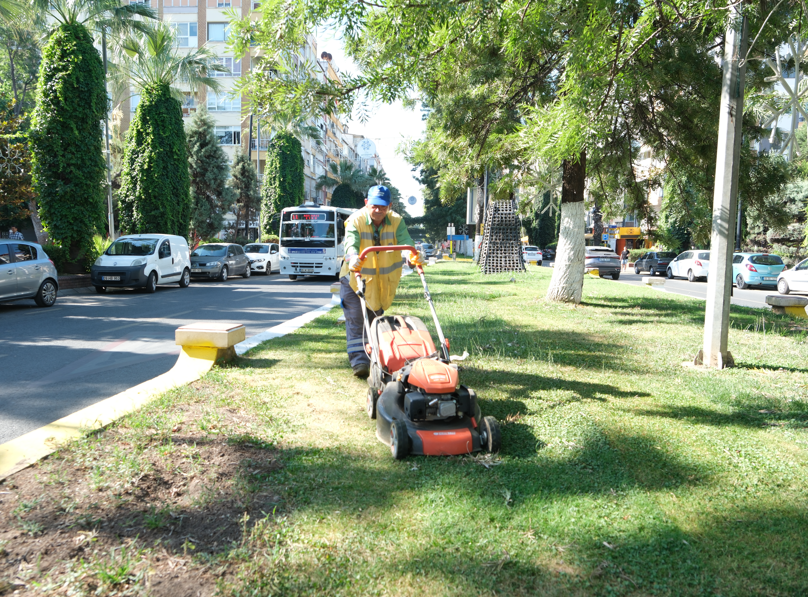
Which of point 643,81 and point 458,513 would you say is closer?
point 458,513

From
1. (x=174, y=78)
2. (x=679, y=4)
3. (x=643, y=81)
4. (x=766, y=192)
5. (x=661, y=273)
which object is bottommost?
(x=661, y=273)

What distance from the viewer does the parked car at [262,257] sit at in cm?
2923

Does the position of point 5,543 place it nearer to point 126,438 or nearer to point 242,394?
point 126,438

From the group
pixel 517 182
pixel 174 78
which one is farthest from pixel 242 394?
pixel 174 78

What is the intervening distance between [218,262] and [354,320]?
19309mm

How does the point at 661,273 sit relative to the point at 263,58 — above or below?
below

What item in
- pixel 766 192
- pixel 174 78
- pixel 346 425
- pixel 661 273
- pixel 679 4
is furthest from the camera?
pixel 661 273

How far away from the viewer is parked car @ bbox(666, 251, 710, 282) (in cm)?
2923

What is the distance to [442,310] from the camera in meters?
12.0

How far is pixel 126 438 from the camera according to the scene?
14.1ft

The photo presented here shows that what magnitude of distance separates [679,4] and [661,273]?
30958 mm

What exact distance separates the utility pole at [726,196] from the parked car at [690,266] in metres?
24.2

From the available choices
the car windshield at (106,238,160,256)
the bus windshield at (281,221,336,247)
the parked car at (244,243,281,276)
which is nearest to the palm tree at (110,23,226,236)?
the parked car at (244,243,281,276)

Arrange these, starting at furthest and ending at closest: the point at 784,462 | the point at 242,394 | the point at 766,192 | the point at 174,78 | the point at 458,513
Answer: the point at 174,78
the point at 766,192
the point at 242,394
the point at 784,462
the point at 458,513
